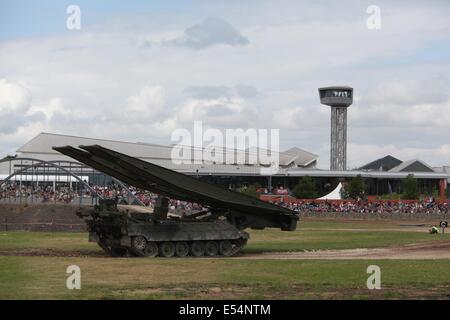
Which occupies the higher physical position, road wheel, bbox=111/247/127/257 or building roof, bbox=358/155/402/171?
building roof, bbox=358/155/402/171

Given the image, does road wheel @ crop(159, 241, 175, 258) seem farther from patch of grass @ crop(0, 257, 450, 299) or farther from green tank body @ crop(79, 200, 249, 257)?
patch of grass @ crop(0, 257, 450, 299)

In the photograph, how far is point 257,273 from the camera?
83.7 feet

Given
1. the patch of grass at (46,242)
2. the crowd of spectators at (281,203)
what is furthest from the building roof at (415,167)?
the patch of grass at (46,242)

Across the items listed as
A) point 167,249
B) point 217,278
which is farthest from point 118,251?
point 217,278

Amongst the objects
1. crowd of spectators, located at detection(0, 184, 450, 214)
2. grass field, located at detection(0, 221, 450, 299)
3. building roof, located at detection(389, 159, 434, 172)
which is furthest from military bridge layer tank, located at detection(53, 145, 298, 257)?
building roof, located at detection(389, 159, 434, 172)

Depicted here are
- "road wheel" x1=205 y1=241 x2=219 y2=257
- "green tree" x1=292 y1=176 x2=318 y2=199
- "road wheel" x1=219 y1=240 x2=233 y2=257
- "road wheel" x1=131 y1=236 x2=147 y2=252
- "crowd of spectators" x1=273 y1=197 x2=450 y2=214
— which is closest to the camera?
"road wheel" x1=131 y1=236 x2=147 y2=252

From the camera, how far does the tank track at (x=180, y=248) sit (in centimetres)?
3347

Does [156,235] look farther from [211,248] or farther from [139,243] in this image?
[211,248]

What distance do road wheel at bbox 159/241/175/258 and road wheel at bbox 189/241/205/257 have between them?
87 centimetres

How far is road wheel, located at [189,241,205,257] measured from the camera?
34.6 metres

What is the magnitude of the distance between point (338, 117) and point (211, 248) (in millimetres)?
143270

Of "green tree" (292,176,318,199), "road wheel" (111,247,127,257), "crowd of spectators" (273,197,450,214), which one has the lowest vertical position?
"road wheel" (111,247,127,257)

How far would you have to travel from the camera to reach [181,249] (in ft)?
113
